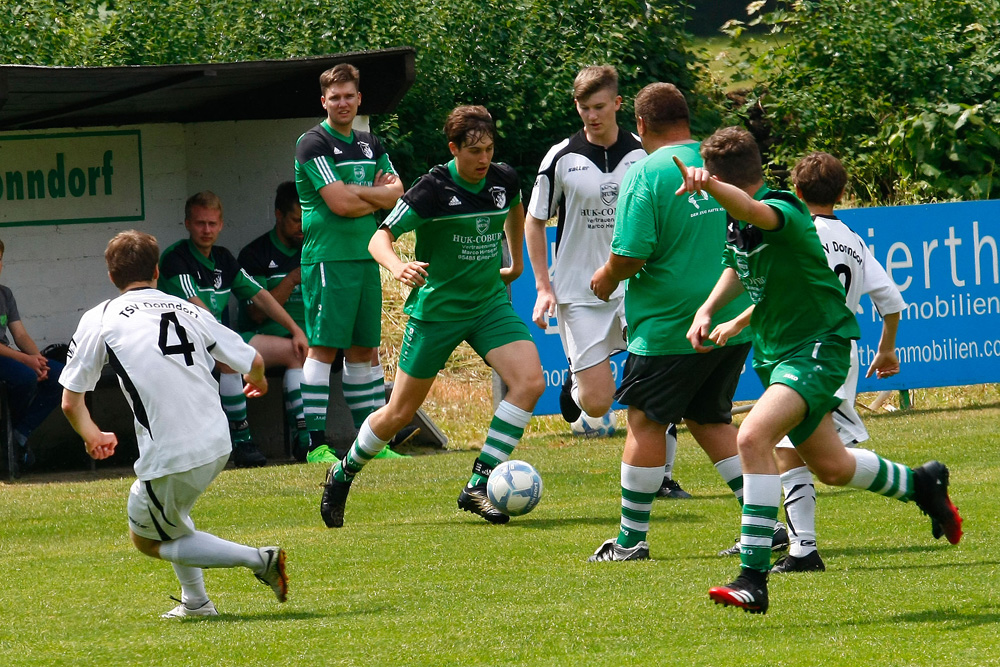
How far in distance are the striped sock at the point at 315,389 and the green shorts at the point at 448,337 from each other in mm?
2685

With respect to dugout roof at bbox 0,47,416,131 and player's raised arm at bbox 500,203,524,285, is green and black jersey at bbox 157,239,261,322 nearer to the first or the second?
dugout roof at bbox 0,47,416,131

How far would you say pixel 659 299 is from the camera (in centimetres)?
656

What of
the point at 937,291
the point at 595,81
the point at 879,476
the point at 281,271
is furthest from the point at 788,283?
the point at 937,291

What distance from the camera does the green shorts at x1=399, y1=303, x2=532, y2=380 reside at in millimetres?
7801

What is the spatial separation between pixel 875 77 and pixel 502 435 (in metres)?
11.6

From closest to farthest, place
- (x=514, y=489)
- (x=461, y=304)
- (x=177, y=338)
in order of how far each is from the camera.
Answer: (x=177, y=338)
(x=514, y=489)
(x=461, y=304)

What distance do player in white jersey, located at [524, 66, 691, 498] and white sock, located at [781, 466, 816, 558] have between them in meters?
1.95

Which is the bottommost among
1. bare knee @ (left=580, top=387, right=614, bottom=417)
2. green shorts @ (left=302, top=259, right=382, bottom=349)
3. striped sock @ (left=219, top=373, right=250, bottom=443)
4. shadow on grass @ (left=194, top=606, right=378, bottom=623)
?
striped sock @ (left=219, top=373, right=250, bottom=443)

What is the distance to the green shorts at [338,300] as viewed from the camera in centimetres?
1034

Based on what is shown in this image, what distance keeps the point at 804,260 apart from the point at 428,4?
13.4 metres

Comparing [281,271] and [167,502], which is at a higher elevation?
[281,271]

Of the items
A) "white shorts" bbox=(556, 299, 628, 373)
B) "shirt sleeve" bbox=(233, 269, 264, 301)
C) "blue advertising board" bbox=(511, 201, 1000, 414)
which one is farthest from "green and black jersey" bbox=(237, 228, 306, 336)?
"white shorts" bbox=(556, 299, 628, 373)

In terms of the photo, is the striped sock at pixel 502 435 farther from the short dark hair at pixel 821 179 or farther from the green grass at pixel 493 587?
the short dark hair at pixel 821 179

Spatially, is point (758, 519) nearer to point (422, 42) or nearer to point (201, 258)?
point (201, 258)
